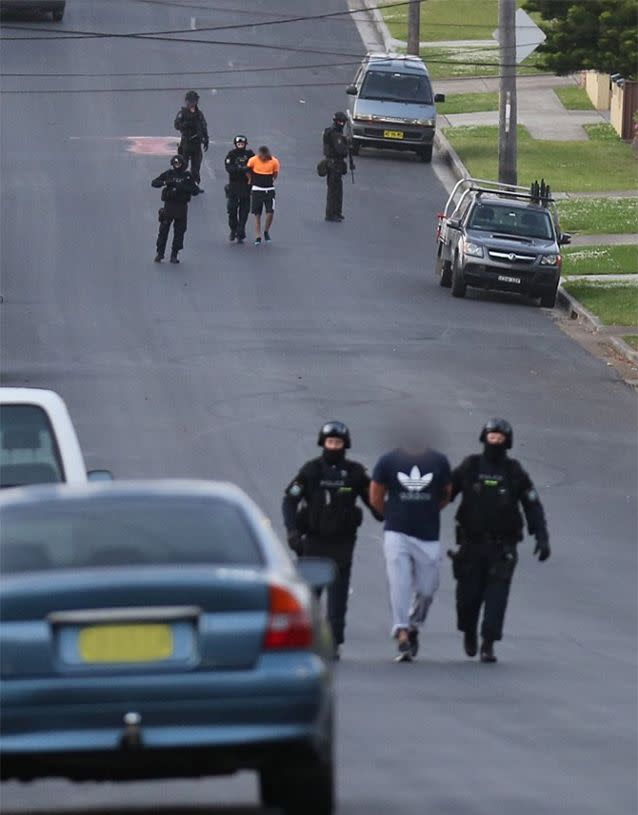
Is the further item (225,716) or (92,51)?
(92,51)

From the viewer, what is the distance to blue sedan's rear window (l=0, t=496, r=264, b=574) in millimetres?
8234

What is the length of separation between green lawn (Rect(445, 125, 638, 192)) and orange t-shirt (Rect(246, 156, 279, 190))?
9.61m

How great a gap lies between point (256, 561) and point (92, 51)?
49567 mm

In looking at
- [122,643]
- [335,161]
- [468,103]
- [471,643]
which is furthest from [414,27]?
[122,643]

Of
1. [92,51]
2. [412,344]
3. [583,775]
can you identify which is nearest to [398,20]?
[92,51]

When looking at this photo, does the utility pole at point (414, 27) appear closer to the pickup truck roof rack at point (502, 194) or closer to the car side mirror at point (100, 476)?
the pickup truck roof rack at point (502, 194)

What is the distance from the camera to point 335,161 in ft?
127

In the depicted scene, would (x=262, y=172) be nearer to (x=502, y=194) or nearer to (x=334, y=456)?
(x=502, y=194)

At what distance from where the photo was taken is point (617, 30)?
5169 centimetres

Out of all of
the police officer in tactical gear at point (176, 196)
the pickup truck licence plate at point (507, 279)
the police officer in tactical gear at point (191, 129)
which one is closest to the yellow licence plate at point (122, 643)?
the police officer in tactical gear at point (176, 196)

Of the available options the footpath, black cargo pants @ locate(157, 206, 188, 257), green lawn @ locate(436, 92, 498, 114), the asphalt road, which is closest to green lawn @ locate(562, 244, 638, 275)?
the footpath

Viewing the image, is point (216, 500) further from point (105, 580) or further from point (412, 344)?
point (412, 344)

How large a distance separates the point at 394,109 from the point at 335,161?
854 cm

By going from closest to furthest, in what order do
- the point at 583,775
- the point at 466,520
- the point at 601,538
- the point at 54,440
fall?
the point at 583,775 → the point at 54,440 → the point at 466,520 → the point at 601,538
